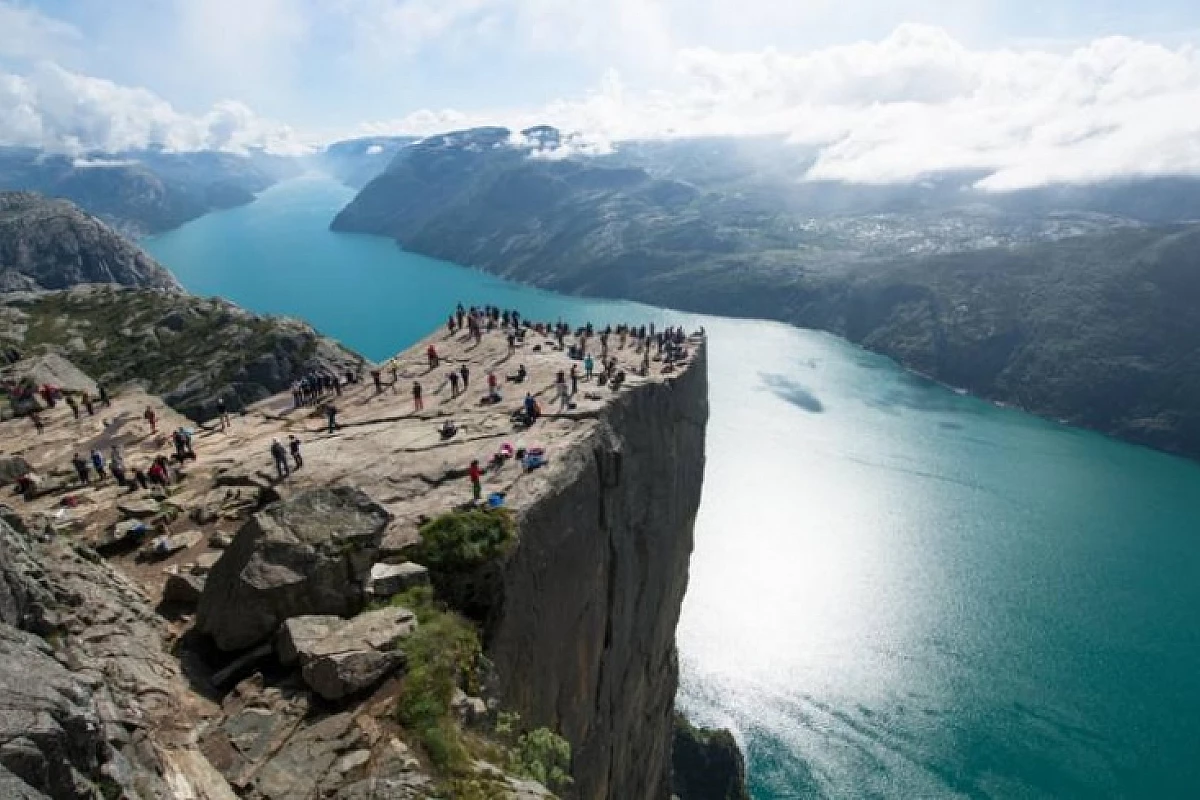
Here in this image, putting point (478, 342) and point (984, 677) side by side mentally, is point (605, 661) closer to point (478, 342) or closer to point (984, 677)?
point (478, 342)

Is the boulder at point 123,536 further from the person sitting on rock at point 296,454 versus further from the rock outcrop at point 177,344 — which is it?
the rock outcrop at point 177,344

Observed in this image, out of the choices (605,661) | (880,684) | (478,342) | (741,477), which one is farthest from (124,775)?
(741,477)

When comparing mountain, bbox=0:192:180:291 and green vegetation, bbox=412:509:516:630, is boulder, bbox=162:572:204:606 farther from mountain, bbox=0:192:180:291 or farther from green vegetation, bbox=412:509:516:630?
mountain, bbox=0:192:180:291

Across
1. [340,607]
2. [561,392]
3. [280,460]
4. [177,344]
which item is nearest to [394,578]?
[340,607]

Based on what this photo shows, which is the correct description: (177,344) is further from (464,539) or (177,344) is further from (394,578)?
(394,578)

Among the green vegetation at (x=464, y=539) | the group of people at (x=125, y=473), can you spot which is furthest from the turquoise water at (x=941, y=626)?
the group of people at (x=125, y=473)
